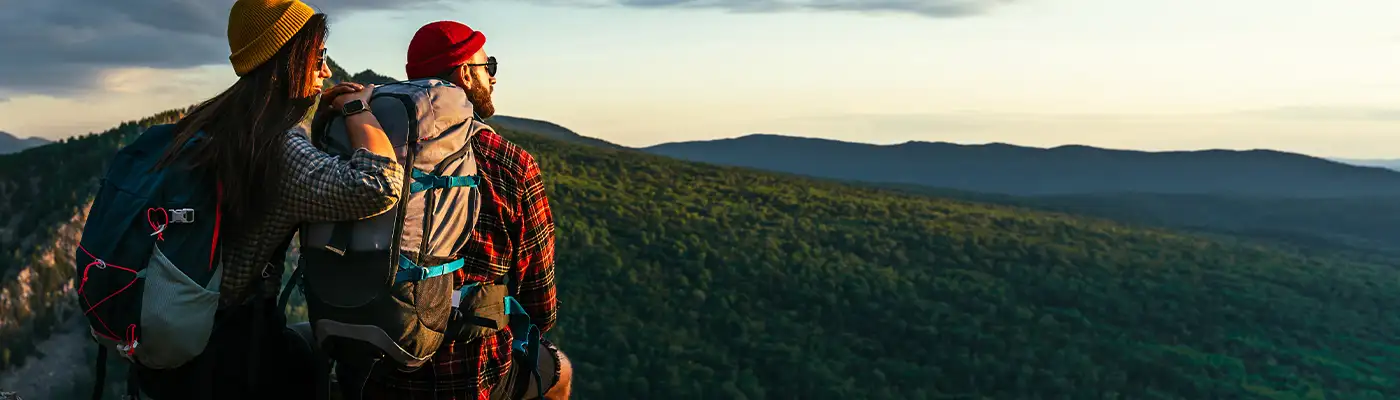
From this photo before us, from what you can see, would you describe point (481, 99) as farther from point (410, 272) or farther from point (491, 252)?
point (410, 272)

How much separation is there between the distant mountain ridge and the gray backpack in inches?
4537

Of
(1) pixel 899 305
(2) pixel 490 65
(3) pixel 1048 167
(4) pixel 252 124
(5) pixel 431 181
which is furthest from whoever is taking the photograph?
(3) pixel 1048 167

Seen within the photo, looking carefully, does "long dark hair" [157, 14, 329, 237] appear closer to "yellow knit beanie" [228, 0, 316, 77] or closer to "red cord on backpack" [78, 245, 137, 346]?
"yellow knit beanie" [228, 0, 316, 77]

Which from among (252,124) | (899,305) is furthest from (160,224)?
(899,305)

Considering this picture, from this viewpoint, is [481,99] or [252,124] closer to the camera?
[252,124]

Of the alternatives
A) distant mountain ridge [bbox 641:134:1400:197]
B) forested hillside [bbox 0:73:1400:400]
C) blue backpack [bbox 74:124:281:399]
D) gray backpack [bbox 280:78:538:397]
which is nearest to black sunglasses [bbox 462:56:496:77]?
gray backpack [bbox 280:78:538:397]

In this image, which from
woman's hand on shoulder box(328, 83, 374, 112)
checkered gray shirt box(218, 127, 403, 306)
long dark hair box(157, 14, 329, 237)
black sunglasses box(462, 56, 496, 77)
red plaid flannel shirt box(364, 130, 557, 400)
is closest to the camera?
checkered gray shirt box(218, 127, 403, 306)

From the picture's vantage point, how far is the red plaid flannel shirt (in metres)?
4.10

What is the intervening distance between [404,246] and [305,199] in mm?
316

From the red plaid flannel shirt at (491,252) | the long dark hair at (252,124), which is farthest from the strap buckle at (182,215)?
the red plaid flannel shirt at (491,252)

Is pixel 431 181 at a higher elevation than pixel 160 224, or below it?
higher

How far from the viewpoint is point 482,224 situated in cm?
412

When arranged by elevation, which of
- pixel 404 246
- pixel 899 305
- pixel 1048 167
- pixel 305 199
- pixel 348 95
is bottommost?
pixel 899 305

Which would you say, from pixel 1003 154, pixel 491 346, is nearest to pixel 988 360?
pixel 491 346
